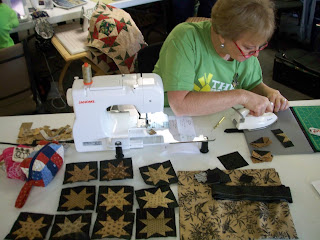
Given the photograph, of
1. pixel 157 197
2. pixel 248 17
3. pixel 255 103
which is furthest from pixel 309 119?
pixel 157 197

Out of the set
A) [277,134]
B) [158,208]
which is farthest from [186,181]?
[277,134]

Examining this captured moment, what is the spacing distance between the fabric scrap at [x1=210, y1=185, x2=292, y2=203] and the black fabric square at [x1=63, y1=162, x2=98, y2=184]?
477mm

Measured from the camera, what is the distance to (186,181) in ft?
4.02

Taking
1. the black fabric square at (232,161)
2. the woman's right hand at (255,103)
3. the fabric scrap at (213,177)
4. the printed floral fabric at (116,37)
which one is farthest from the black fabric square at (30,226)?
the printed floral fabric at (116,37)

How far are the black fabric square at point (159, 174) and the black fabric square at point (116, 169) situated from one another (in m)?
0.06

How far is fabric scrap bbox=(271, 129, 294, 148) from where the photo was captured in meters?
1.39

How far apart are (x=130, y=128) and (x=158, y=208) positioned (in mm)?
377

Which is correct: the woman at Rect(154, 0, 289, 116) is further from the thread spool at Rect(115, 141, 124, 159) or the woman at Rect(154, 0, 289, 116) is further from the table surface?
the thread spool at Rect(115, 141, 124, 159)

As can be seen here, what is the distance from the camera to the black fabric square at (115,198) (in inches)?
44.4

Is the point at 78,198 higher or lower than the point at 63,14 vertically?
lower

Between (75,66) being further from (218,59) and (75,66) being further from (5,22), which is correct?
(218,59)

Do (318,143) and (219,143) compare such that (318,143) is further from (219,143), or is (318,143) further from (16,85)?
(16,85)

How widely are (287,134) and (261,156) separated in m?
0.22

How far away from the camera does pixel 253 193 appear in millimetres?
1160
